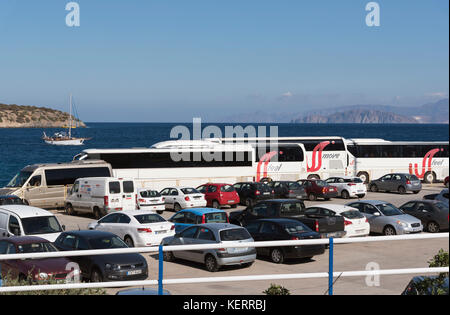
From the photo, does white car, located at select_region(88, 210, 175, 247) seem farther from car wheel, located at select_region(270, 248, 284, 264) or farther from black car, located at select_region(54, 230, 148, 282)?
car wheel, located at select_region(270, 248, 284, 264)

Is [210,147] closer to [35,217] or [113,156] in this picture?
[113,156]

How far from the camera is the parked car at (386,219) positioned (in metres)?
21.1

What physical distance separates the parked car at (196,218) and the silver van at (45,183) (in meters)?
13.1

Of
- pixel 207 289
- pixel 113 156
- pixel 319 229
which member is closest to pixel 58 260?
pixel 207 289

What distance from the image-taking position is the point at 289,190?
33.8m

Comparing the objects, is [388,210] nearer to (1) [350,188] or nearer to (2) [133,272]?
(2) [133,272]

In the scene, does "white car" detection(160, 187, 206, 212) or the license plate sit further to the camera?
"white car" detection(160, 187, 206, 212)

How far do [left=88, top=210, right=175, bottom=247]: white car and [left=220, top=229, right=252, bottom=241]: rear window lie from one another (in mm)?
3666

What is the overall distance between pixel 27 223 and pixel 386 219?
13413mm

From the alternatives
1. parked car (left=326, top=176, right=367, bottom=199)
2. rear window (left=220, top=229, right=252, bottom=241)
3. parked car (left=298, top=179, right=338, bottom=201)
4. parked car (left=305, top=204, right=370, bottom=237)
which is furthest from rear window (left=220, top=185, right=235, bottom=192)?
rear window (left=220, top=229, right=252, bottom=241)

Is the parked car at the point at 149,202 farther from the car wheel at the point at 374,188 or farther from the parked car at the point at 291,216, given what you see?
the car wheel at the point at 374,188

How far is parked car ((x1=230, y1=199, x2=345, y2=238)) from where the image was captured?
63.4 feet

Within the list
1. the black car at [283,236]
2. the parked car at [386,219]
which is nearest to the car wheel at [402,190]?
the parked car at [386,219]
